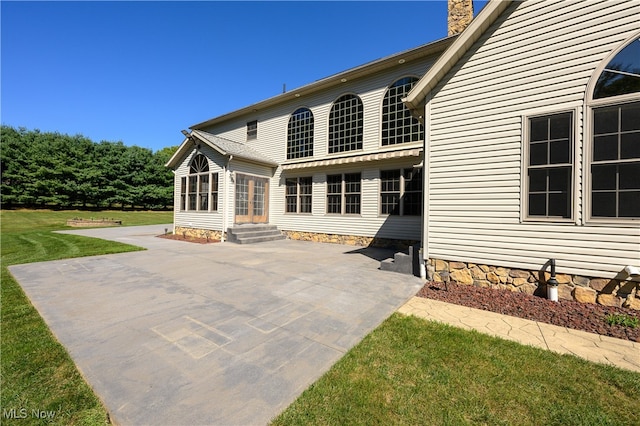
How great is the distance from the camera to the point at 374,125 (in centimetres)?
1086

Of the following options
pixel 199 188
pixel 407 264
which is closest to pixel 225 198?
pixel 199 188

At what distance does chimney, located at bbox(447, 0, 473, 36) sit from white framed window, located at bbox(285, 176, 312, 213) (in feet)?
27.5

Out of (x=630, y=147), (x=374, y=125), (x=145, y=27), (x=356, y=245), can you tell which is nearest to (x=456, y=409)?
(x=630, y=147)

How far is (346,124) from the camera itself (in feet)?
38.4

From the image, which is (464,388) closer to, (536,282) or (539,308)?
(539,308)

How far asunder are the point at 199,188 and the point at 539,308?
14.2m

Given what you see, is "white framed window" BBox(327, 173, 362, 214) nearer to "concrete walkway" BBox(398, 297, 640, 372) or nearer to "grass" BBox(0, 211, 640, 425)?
"concrete walkway" BBox(398, 297, 640, 372)

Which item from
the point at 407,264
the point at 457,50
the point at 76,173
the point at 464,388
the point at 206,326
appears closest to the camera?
the point at 464,388

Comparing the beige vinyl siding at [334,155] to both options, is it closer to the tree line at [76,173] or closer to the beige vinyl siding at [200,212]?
the beige vinyl siding at [200,212]

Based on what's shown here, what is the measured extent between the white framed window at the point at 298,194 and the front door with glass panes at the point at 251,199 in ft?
4.11

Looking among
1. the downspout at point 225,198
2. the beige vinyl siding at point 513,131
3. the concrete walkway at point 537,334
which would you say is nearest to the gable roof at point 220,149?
the downspout at point 225,198

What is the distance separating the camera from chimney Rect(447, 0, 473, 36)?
9.53 m

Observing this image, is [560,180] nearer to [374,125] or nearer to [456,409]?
[456,409]

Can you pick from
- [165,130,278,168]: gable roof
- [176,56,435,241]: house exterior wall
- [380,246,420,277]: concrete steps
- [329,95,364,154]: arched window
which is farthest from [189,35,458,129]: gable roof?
[380,246,420,277]: concrete steps
